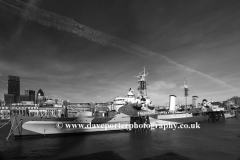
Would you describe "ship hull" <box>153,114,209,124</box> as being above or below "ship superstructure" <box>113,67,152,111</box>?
below

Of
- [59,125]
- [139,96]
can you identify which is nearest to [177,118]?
[139,96]

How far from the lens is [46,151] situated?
22109mm

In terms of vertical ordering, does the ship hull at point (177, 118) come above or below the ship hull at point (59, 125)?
below

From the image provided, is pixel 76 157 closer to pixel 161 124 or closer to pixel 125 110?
Answer: pixel 125 110

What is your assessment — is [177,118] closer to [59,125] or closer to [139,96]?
[139,96]

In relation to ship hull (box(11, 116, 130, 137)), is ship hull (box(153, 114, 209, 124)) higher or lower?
lower

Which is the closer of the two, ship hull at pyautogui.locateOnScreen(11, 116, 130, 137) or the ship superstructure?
ship hull at pyautogui.locateOnScreen(11, 116, 130, 137)

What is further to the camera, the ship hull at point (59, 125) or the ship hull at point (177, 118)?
the ship hull at point (177, 118)

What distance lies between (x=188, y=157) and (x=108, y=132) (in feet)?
80.5

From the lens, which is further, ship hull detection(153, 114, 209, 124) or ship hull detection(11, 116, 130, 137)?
ship hull detection(153, 114, 209, 124)

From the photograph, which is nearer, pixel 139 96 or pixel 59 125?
pixel 59 125

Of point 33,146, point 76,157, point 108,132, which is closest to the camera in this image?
point 76,157

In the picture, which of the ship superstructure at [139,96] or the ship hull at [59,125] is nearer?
the ship hull at [59,125]

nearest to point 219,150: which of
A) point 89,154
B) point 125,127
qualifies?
point 89,154
